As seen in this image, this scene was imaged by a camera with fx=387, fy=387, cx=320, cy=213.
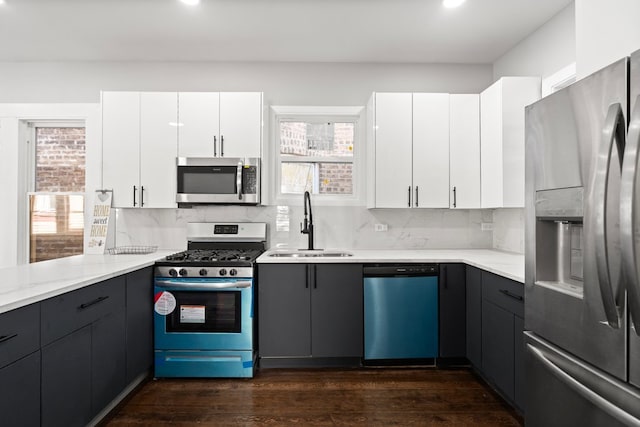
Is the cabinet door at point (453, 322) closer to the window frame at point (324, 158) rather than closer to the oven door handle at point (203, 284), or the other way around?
the window frame at point (324, 158)

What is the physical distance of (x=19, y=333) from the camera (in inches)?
60.1

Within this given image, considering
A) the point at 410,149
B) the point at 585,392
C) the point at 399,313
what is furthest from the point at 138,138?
the point at 585,392

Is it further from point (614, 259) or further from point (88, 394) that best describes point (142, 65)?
point (614, 259)

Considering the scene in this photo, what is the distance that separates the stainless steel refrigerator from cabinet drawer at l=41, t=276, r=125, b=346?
2.04 metres

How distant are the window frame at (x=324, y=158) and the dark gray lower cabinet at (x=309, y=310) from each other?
85 cm

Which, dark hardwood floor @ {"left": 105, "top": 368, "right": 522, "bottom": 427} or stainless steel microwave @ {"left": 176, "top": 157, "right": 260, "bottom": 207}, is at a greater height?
stainless steel microwave @ {"left": 176, "top": 157, "right": 260, "bottom": 207}

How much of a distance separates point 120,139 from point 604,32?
3269 millimetres

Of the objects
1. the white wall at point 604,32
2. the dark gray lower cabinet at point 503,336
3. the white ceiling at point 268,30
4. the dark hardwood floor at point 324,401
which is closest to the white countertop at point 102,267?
the dark gray lower cabinet at point 503,336

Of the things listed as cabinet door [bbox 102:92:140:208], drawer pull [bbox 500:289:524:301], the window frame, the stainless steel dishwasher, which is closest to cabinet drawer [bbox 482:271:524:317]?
drawer pull [bbox 500:289:524:301]

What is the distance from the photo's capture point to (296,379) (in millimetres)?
2826

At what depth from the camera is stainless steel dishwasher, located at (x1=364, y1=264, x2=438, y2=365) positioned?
2.95m

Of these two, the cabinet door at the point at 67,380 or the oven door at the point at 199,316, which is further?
the oven door at the point at 199,316

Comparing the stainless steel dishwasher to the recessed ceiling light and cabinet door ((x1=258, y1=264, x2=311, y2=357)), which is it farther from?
the recessed ceiling light

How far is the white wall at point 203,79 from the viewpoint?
357cm
